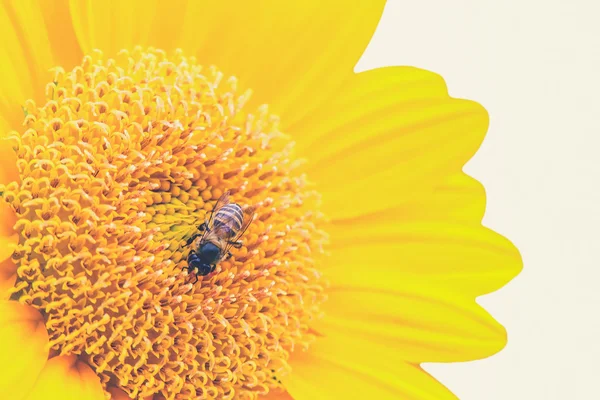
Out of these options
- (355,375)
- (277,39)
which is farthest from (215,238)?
(277,39)

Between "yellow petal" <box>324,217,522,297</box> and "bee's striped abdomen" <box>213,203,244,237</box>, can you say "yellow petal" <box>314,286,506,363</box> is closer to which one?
"yellow petal" <box>324,217,522,297</box>

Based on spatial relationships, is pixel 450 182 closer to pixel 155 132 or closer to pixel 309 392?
pixel 309 392

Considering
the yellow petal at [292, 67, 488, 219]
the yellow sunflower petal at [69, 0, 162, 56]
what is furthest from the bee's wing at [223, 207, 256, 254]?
the yellow sunflower petal at [69, 0, 162, 56]

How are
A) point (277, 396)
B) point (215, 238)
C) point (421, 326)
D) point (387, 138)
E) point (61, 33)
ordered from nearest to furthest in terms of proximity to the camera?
point (215, 238)
point (61, 33)
point (277, 396)
point (421, 326)
point (387, 138)

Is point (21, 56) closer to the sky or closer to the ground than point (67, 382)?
closer to the sky

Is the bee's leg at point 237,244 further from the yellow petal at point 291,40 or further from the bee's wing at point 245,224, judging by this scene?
the yellow petal at point 291,40

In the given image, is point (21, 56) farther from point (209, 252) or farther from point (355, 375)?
point (355, 375)

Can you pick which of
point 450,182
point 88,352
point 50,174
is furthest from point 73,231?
point 450,182

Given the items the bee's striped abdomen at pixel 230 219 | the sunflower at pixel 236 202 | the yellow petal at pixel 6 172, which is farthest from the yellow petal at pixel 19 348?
the bee's striped abdomen at pixel 230 219
